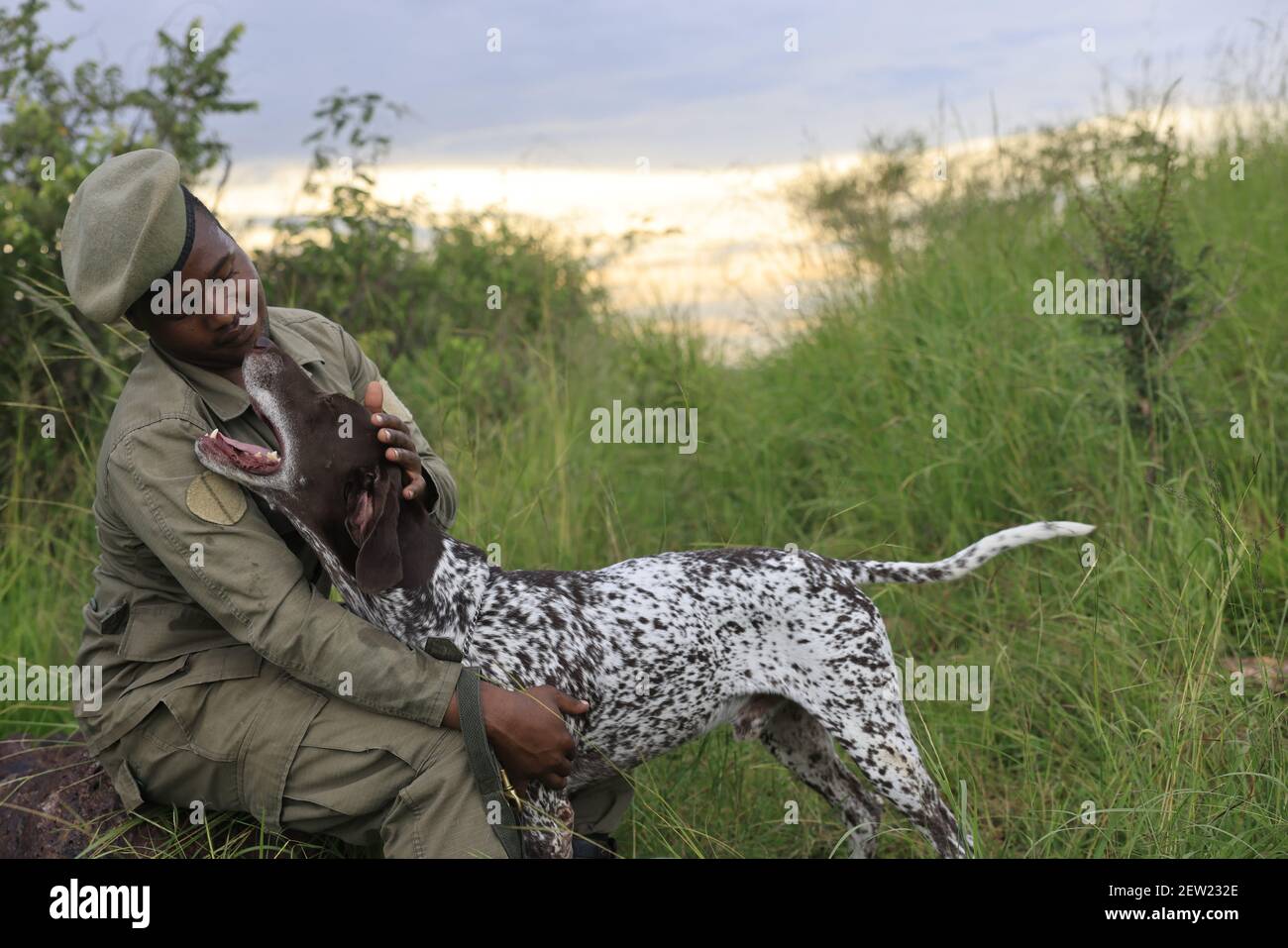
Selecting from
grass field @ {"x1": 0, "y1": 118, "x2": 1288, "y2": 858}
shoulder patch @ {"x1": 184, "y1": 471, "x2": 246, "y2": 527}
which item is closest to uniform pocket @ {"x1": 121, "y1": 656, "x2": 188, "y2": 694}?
shoulder patch @ {"x1": 184, "y1": 471, "x2": 246, "y2": 527}

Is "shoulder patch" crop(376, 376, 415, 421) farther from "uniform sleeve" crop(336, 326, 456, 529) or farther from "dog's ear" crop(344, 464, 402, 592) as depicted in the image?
"dog's ear" crop(344, 464, 402, 592)

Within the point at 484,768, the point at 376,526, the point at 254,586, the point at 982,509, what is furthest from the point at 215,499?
the point at 982,509

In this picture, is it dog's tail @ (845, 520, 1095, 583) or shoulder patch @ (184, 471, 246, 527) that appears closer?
shoulder patch @ (184, 471, 246, 527)

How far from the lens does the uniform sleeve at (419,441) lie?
3.37 meters

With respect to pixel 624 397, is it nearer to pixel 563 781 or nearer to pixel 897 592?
pixel 897 592

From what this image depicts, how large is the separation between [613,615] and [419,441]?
0.82 meters

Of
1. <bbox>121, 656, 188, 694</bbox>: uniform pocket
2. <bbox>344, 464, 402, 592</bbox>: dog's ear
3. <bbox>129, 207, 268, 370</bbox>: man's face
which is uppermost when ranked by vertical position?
<bbox>129, 207, 268, 370</bbox>: man's face

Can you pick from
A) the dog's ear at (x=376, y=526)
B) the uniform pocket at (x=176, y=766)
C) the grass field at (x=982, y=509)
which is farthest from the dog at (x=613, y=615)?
the uniform pocket at (x=176, y=766)

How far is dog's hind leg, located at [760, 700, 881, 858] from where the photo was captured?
3662 millimetres

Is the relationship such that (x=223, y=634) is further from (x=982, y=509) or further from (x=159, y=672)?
(x=982, y=509)

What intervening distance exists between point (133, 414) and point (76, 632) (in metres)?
2.28

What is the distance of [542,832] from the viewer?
2910mm

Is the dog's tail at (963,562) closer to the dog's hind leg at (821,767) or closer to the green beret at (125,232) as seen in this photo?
the dog's hind leg at (821,767)

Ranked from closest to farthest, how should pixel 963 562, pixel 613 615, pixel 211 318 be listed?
pixel 211 318 < pixel 613 615 < pixel 963 562
